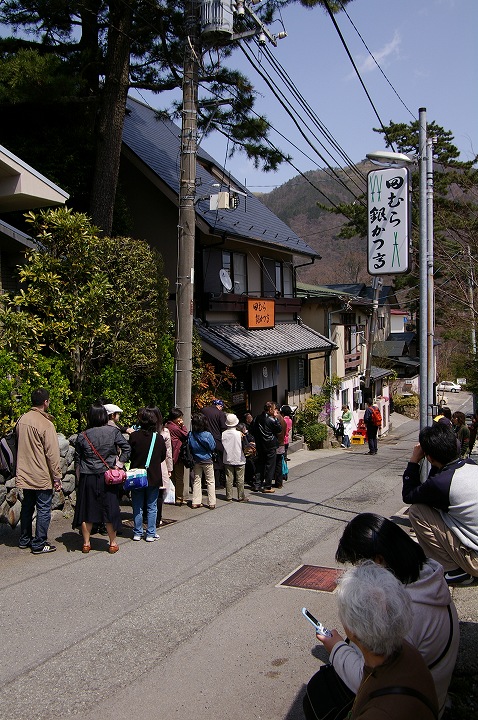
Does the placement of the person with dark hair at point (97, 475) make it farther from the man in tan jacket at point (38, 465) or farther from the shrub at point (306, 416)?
the shrub at point (306, 416)

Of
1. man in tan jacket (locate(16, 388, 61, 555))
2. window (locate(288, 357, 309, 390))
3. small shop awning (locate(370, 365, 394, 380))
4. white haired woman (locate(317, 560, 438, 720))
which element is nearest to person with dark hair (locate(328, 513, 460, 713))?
white haired woman (locate(317, 560, 438, 720))

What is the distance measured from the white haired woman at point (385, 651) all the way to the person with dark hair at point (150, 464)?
5500 mm

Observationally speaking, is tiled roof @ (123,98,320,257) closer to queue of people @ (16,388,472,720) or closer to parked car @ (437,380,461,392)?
queue of people @ (16,388,472,720)

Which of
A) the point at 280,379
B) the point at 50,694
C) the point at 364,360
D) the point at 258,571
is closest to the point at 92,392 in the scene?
the point at 258,571

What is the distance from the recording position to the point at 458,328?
22.7 m

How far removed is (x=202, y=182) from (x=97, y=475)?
12.3 meters

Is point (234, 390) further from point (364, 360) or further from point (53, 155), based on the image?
point (364, 360)

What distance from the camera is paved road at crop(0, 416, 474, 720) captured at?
177 inches

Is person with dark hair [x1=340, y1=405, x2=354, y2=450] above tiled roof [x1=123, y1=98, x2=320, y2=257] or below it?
below

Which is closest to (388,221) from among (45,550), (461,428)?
(461,428)

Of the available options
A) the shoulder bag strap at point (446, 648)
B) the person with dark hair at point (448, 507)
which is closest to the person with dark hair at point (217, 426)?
the person with dark hair at point (448, 507)

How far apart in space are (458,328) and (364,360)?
1292 centimetres

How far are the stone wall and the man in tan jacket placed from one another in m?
0.91

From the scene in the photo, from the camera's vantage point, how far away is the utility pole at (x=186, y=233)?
1083cm
